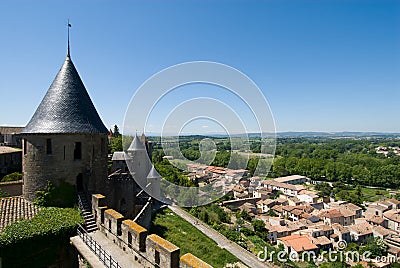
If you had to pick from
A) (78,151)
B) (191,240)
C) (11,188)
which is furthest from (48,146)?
(191,240)

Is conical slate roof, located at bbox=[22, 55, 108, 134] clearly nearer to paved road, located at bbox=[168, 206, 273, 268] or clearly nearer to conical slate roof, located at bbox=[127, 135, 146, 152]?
conical slate roof, located at bbox=[127, 135, 146, 152]

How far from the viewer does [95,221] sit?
29.7 ft

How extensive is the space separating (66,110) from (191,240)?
18.8 meters

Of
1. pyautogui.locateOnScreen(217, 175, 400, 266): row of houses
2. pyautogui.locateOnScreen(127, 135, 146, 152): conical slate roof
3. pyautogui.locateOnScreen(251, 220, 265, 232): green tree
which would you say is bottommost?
pyautogui.locateOnScreen(217, 175, 400, 266): row of houses

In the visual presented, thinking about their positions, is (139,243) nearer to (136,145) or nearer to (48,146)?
(48,146)

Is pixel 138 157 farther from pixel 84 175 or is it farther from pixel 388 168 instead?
pixel 388 168

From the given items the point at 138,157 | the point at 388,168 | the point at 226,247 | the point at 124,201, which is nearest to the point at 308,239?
the point at 226,247

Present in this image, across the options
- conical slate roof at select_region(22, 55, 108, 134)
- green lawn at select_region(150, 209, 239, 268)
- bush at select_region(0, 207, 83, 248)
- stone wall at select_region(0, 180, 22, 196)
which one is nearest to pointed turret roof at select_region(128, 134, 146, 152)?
green lawn at select_region(150, 209, 239, 268)

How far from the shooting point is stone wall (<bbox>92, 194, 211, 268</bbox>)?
17.4 feet

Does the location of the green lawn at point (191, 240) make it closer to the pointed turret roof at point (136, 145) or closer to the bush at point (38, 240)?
the pointed turret roof at point (136, 145)

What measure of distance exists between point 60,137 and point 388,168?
106836 mm

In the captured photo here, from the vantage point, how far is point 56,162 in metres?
9.59

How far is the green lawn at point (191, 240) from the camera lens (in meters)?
22.0

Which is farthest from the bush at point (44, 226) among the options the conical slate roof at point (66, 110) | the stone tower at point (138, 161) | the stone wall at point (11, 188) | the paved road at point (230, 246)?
the paved road at point (230, 246)
